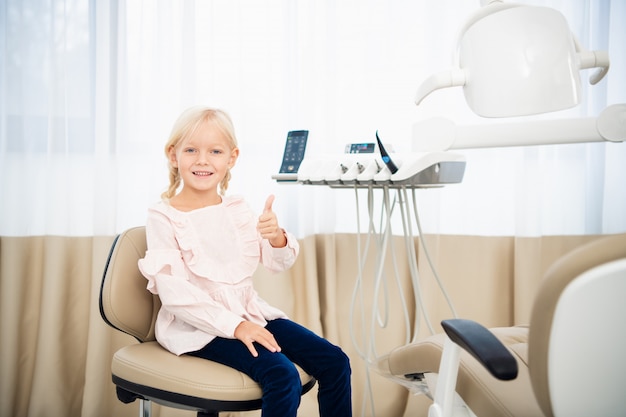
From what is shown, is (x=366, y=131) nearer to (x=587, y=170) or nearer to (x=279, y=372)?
(x=587, y=170)

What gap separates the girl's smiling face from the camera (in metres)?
1.40

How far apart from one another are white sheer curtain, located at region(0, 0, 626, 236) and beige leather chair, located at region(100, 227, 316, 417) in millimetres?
649

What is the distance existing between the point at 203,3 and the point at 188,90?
33 cm

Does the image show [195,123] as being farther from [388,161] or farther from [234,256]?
[388,161]

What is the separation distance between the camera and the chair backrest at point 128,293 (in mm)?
1259

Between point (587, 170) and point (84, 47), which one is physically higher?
point (84, 47)

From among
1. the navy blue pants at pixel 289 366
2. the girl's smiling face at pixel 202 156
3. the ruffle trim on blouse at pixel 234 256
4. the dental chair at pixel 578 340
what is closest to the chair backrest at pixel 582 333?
the dental chair at pixel 578 340

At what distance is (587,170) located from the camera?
1853 millimetres


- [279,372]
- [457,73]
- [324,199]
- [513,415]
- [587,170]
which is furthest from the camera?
[324,199]

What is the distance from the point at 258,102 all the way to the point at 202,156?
2.06 ft

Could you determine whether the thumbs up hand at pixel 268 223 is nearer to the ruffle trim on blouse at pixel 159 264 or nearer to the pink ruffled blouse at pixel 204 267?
the pink ruffled blouse at pixel 204 267

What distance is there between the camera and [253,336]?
3.97 ft

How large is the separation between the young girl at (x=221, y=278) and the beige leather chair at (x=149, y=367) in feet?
0.14

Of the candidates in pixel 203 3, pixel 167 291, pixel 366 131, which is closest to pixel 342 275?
pixel 366 131
